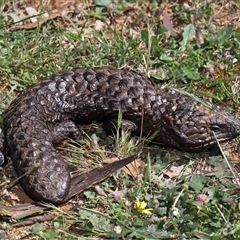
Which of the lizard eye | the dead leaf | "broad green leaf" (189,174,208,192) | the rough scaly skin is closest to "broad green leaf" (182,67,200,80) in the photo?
the rough scaly skin

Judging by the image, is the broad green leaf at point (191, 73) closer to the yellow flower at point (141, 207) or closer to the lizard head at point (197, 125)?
the lizard head at point (197, 125)

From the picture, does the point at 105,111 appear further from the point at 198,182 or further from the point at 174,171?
the point at 198,182

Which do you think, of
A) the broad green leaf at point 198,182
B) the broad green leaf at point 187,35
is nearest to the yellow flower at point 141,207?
the broad green leaf at point 198,182

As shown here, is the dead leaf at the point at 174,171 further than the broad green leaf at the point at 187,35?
No

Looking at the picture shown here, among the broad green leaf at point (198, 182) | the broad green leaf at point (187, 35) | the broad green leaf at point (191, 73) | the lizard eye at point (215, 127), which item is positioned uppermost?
the broad green leaf at point (187, 35)

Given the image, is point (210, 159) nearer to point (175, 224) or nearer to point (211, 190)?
point (211, 190)

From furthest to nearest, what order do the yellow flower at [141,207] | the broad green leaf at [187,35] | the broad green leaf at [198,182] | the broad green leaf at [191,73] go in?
the broad green leaf at [187,35] → the broad green leaf at [191,73] → the broad green leaf at [198,182] → the yellow flower at [141,207]
